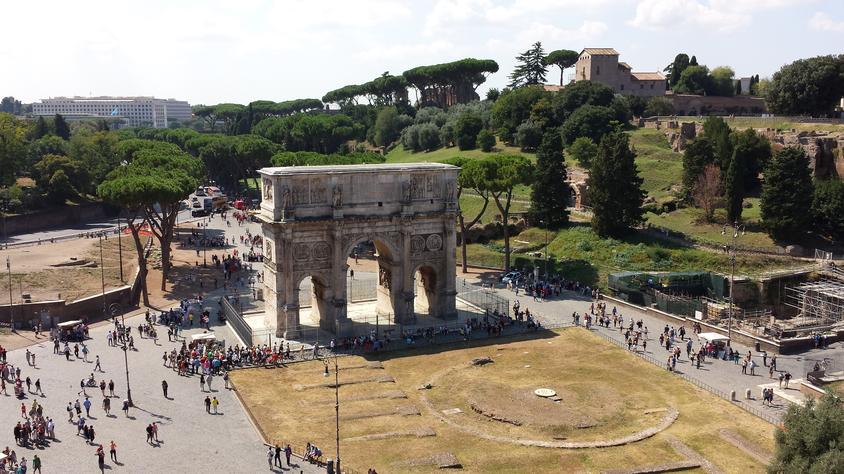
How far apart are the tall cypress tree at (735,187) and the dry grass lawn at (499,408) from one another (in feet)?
86.3

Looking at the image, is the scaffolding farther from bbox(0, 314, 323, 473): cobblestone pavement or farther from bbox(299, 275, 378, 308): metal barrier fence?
bbox(0, 314, 323, 473): cobblestone pavement

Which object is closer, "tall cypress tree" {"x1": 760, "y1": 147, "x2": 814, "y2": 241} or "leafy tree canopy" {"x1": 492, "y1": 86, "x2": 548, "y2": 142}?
"tall cypress tree" {"x1": 760, "y1": 147, "x2": 814, "y2": 241}

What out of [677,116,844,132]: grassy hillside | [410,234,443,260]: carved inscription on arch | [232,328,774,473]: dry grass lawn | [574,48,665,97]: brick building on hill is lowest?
[232,328,774,473]: dry grass lawn

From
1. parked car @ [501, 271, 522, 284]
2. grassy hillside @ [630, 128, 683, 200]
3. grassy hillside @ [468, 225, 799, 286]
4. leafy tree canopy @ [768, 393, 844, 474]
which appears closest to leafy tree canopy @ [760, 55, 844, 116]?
grassy hillside @ [630, 128, 683, 200]

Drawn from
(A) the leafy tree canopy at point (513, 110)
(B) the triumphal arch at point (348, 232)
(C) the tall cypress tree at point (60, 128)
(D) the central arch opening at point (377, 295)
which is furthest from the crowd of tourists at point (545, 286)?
(C) the tall cypress tree at point (60, 128)

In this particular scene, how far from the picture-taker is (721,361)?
154 feet

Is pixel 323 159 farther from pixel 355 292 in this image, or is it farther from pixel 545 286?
pixel 545 286

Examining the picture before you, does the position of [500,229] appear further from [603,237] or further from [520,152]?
[520,152]

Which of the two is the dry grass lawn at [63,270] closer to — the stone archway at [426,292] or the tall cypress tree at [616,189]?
the stone archway at [426,292]

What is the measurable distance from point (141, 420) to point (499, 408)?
17.3 m

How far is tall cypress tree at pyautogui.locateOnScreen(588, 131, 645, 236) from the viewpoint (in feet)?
224

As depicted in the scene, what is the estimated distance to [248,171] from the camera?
116 metres

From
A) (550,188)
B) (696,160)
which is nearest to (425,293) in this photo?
(550,188)

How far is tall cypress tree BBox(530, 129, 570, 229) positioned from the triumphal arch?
2208cm
